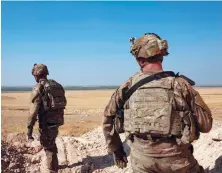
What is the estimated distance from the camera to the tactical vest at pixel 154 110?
3934 mm

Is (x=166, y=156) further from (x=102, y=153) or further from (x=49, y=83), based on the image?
(x=102, y=153)

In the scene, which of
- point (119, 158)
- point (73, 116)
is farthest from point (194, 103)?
point (73, 116)

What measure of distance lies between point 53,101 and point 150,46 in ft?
→ 12.8

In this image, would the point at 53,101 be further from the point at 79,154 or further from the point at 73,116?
the point at 73,116

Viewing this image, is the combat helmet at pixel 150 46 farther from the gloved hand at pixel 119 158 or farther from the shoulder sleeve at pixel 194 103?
the gloved hand at pixel 119 158

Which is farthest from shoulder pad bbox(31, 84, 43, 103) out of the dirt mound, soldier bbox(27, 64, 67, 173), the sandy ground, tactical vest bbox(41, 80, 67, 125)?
the sandy ground

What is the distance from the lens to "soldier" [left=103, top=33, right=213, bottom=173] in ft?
12.7

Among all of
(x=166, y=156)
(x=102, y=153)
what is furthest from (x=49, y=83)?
(x=166, y=156)

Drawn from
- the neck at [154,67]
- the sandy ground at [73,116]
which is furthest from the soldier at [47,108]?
the sandy ground at [73,116]

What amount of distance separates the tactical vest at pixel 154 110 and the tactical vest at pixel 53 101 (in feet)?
11.8

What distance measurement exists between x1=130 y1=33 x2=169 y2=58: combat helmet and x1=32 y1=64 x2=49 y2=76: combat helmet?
12.4ft

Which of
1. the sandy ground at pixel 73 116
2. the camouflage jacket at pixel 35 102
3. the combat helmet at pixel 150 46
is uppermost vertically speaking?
the combat helmet at pixel 150 46

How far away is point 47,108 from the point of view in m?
7.57

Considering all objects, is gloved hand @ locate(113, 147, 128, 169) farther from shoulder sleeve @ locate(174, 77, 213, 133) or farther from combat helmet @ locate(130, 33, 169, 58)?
combat helmet @ locate(130, 33, 169, 58)
